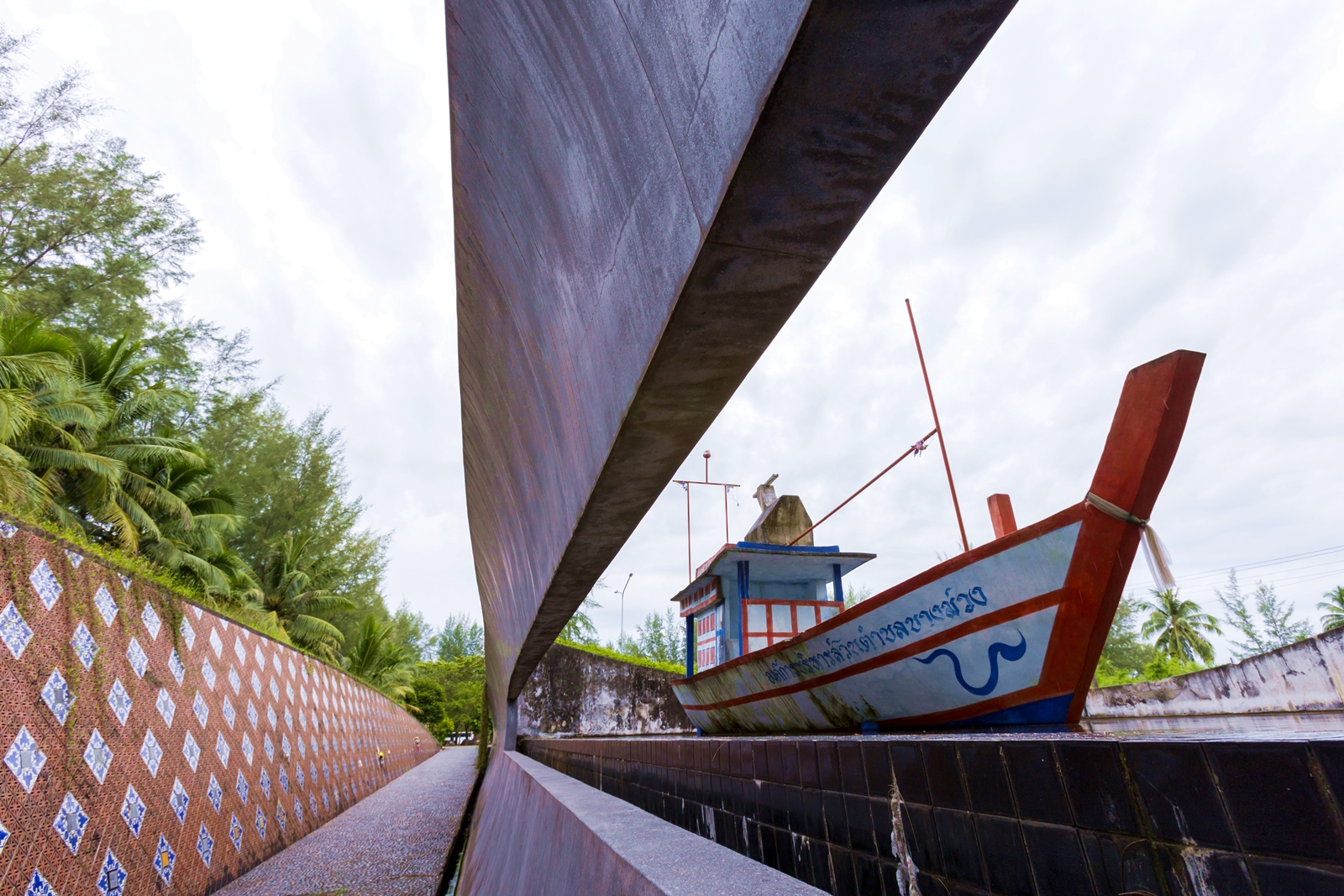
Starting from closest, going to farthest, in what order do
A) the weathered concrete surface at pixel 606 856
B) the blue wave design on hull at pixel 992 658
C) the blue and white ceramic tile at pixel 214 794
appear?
the weathered concrete surface at pixel 606 856 < the blue wave design on hull at pixel 992 658 < the blue and white ceramic tile at pixel 214 794

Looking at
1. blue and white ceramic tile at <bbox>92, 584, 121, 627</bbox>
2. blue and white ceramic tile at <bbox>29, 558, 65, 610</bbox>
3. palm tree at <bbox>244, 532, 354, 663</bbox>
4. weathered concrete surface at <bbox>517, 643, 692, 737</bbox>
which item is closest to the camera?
blue and white ceramic tile at <bbox>29, 558, 65, 610</bbox>

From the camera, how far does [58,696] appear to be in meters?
3.91

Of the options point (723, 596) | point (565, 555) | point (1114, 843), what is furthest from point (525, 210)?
point (723, 596)

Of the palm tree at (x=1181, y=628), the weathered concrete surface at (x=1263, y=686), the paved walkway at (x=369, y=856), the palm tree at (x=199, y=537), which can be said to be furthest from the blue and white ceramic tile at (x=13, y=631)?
the palm tree at (x=1181, y=628)

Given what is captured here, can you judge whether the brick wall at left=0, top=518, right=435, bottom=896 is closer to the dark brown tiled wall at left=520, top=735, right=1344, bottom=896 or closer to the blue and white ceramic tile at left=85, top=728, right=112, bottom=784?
the blue and white ceramic tile at left=85, top=728, right=112, bottom=784

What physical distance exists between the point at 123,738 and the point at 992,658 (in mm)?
6119

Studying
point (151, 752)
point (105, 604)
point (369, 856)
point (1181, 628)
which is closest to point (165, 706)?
point (151, 752)

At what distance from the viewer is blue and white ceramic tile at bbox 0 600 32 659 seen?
357 cm

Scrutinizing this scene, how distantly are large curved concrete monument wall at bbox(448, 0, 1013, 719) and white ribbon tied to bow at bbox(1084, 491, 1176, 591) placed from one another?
2.94 metres

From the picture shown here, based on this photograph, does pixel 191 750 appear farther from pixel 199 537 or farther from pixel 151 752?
pixel 199 537

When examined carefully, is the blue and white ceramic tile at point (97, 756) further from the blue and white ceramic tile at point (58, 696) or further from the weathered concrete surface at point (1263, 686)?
the weathered concrete surface at point (1263, 686)

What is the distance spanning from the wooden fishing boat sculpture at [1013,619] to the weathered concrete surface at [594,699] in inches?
488

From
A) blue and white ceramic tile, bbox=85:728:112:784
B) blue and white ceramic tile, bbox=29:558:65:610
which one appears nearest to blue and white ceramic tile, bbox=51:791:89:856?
blue and white ceramic tile, bbox=85:728:112:784

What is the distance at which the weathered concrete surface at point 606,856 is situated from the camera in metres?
1.28
